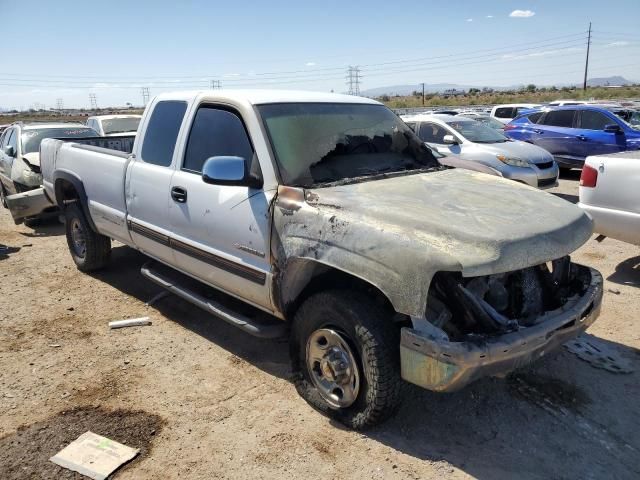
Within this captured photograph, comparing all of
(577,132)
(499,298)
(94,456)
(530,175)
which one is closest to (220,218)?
(94,456)

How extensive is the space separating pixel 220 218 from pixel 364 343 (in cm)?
140

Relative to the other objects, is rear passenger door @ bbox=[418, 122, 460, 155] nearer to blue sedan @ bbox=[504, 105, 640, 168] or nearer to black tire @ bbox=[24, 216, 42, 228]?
blue sedan @ bbox=[504, 105, 640, 168]

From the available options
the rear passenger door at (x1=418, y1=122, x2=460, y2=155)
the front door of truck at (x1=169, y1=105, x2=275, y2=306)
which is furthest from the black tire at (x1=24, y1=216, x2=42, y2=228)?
the rear passenger door at (x1=418, y1=122, x2=460, y2=155)

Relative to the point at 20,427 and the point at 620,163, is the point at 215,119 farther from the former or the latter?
the point at 620,163

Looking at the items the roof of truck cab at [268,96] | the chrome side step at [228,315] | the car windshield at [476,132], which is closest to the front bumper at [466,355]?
the chrome side step at [228,315]

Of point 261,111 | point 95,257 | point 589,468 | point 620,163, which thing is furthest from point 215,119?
point 620,163

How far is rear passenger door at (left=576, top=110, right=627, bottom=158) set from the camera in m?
11.4

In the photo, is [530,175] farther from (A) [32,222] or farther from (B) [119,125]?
(B) [119,125]

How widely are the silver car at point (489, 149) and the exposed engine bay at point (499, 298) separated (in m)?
5.38

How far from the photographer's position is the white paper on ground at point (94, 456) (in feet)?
9.05

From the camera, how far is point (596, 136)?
11.6m

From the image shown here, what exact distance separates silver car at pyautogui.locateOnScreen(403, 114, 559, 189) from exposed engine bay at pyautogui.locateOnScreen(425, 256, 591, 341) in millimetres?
5384

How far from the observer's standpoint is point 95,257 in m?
5.79

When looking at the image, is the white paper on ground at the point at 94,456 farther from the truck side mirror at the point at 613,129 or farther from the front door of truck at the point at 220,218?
the truck side mirror at the point at 613,129
